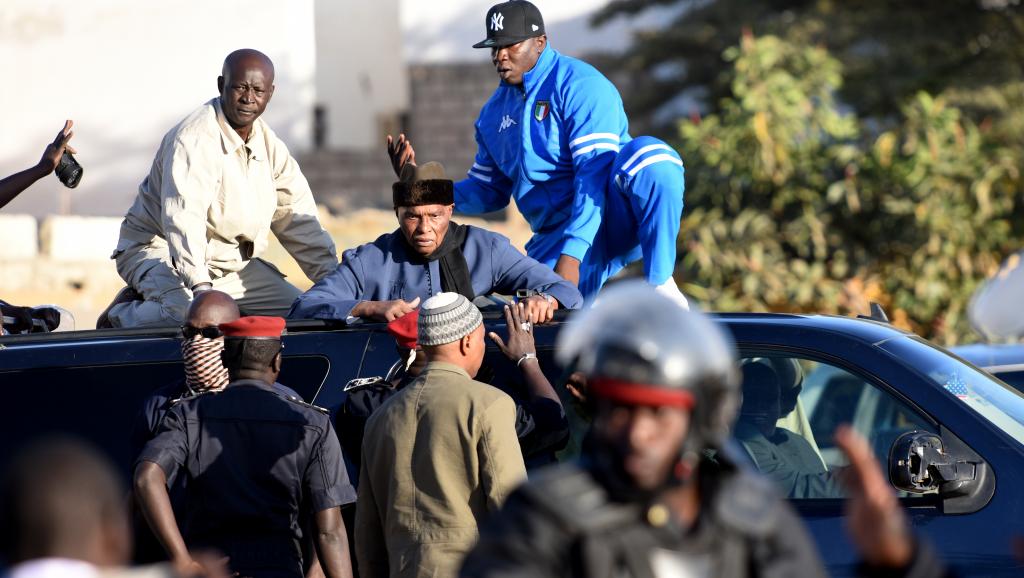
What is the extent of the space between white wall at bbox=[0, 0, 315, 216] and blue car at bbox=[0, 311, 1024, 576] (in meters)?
11.1

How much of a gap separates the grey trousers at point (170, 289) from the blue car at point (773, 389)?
2.59ft

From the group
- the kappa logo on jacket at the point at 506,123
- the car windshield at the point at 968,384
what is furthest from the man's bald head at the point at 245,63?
the car windshield at the point at 968,384

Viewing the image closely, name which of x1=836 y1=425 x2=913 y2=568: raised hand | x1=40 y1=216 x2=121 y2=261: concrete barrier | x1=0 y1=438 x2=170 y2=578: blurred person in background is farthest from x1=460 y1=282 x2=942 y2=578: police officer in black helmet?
x1=40 y1=216 x2=121 y2=261: concrete barrier

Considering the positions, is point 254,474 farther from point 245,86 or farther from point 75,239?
point 75,239

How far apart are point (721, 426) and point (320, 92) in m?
19.4

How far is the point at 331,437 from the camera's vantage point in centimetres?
428

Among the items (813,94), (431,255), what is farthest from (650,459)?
(813,94)

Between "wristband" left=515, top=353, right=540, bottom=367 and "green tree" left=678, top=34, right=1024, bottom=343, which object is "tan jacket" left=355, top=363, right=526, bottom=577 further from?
"green tree" left=678, top=34, right=1024, bottom=343

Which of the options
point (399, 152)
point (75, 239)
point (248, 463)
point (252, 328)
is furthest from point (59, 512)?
point (75, 239)

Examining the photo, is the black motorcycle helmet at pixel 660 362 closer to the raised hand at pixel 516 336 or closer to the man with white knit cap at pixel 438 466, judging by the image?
the man with white knit cap at pixel 438 466

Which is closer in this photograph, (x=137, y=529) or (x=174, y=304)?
(x=137, y=529)

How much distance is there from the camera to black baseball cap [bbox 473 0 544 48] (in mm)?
6180

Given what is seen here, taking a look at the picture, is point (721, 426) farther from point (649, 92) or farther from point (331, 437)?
point (649, 92)

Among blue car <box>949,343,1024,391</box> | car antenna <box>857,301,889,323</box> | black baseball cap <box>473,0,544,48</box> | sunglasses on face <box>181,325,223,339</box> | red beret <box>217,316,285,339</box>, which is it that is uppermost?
black baseball cap <box>473,0,544,48</box>
